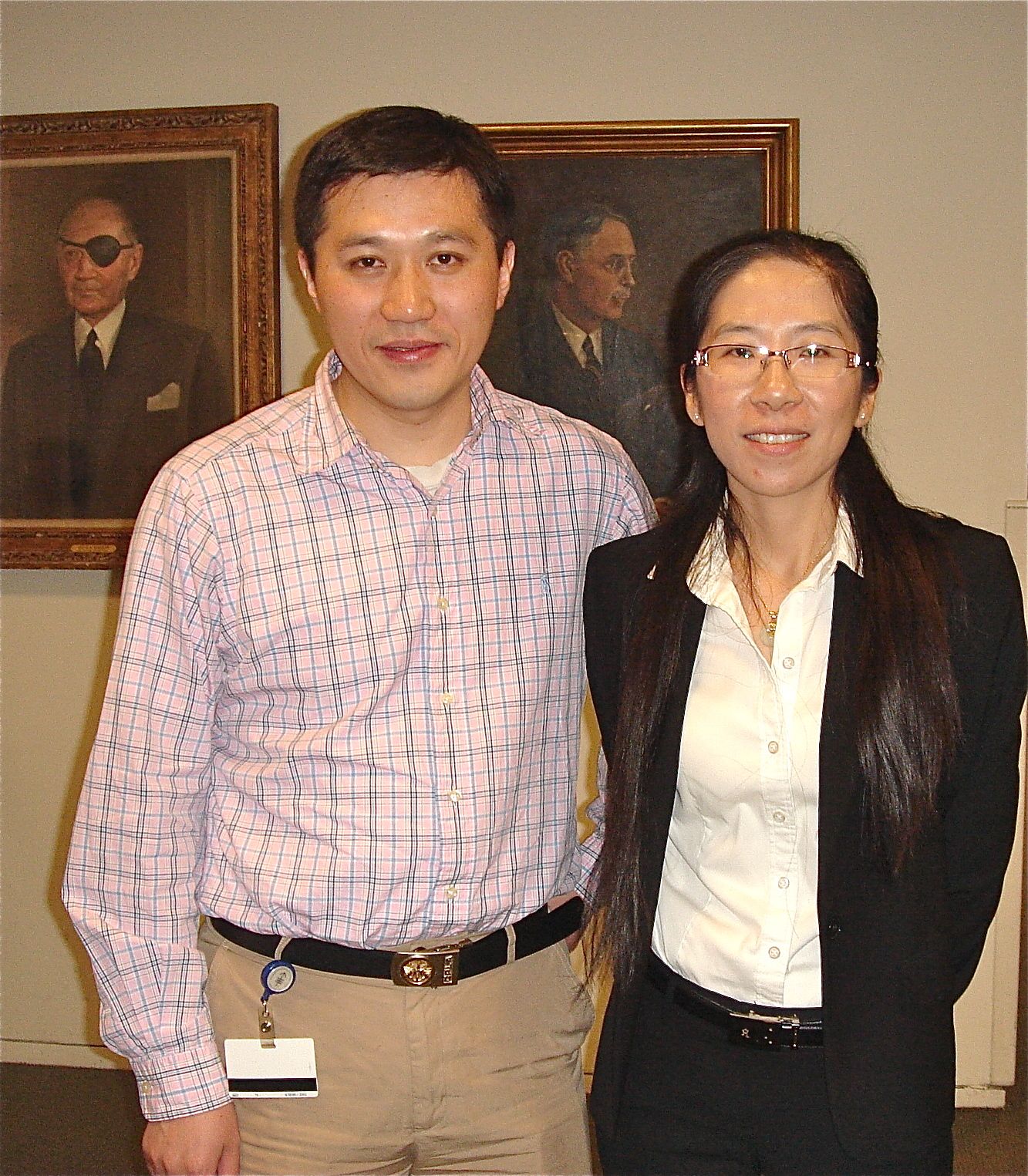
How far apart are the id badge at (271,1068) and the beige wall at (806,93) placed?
214cm

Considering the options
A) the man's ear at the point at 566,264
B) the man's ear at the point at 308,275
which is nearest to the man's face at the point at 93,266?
the man's ear at the point at 566,264

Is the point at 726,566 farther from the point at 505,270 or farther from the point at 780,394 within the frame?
the point at 505,270

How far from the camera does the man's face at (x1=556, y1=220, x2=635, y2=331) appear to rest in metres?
3.15

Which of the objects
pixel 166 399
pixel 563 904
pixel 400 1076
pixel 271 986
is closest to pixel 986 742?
pixel 563 904

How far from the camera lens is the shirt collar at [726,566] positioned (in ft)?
5.23

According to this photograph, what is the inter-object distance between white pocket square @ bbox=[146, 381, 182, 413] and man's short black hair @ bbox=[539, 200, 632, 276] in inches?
43.7

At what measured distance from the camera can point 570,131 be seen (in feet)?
10.2

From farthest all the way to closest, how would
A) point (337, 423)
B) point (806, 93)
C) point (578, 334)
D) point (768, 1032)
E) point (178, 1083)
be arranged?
1. point (578, 334)
2. point (806, 93)
3. point (337, 423)
4. point (178, 1083)
5. point (768, 1032)

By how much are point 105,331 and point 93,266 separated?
187mm

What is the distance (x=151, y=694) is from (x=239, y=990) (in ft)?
1.48

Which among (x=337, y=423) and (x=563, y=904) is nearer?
(x=337, y=423)

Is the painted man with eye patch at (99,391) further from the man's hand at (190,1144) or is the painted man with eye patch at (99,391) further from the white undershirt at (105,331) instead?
the man's hand at (190,1144)

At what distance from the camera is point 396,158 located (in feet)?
5.32

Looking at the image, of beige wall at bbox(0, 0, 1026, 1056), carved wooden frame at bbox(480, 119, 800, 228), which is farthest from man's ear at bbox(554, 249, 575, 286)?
beige wall at bbox(0, 0, 1026, 1056)
